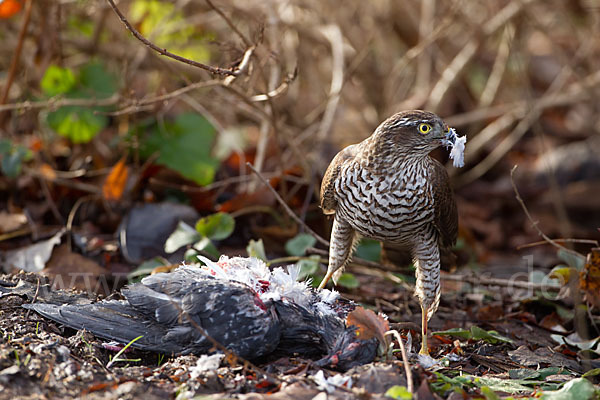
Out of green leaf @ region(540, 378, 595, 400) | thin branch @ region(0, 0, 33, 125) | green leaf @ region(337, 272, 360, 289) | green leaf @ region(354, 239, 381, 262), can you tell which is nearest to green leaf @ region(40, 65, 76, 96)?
thin branch @ region(0, 0, 33, 125)

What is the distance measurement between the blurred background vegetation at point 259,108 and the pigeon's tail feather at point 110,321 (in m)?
1.34

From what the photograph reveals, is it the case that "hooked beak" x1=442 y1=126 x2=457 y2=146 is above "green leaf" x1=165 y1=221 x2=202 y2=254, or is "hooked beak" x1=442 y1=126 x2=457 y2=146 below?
above

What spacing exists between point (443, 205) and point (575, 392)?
4.38 feet

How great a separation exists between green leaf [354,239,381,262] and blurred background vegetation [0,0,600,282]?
35cm

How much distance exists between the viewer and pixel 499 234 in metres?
7.17

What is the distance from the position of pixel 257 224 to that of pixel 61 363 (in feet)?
9.16

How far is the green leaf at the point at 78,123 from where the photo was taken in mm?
5512

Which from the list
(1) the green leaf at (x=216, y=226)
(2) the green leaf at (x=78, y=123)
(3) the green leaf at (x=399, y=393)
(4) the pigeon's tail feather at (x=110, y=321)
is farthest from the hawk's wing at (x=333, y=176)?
(2) the green leaf at (x=78, y=123)

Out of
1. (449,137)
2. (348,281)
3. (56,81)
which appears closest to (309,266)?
(348,281)

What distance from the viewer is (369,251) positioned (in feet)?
17.7

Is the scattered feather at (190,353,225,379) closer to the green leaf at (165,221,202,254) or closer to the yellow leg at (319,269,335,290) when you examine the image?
the yellow leg at (319,269,335,290)

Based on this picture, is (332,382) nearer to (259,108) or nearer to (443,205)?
(443,205)

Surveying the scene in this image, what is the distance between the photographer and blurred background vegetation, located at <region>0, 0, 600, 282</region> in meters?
5.20

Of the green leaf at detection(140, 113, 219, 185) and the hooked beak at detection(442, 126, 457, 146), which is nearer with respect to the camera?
the hooked beak at detection(442, 126, 457, 146)
